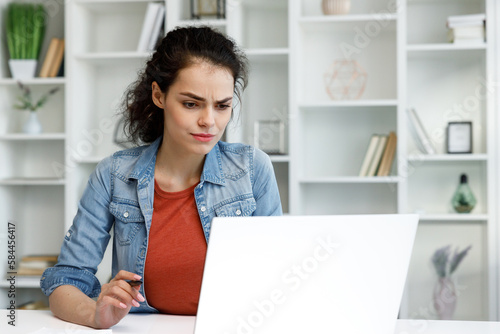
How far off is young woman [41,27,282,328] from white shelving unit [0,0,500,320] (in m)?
1.36

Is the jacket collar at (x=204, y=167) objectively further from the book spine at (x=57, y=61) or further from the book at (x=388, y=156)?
the book spine at (x=57, y=61)

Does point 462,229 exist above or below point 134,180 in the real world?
below

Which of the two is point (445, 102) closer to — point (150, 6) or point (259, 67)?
point (259, 67)

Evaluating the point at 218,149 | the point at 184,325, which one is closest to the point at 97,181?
→ the point at 218,149

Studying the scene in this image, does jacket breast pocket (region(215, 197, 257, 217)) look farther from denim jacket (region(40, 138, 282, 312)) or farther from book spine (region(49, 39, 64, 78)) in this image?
book spine (region(49, 39, 64, 78))

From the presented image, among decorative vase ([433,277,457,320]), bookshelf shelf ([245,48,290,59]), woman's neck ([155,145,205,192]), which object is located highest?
bookshelf shelf ([245,48,290,59])

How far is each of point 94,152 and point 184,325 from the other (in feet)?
7.05

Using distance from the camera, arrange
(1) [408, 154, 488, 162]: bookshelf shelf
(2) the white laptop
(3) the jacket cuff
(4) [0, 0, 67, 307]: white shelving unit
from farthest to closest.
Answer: (4) [0, 0, 67, 307]: white shelving unit
(1) [408, 154, 488, 162]: bookshelf shelf
(3) the jacket cuff
(2) the white laptop

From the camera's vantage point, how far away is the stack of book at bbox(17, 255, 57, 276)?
297 cm

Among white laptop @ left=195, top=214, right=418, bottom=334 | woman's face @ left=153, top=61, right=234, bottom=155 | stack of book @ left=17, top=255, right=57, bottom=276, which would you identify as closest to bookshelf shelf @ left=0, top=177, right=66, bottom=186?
stack of book @ left=17, top=255, right=57, bottom=276

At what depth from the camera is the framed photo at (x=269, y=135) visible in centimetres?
294

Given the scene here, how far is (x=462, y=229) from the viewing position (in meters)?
2.96

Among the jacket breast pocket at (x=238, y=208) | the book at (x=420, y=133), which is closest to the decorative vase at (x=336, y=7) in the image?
the book at (x=420, y=133)

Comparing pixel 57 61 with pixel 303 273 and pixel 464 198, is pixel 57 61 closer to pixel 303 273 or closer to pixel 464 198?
pixel 464 198
